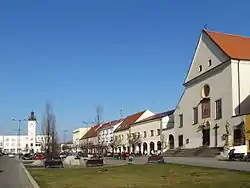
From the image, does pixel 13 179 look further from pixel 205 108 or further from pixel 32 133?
pixel 32 133

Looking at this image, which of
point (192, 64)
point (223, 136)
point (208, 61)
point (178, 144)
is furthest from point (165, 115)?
point (223, 136)

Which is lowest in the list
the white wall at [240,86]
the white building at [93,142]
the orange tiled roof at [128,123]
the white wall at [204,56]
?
the white building at [93,142]

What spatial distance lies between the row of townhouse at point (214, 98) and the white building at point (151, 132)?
876 mm

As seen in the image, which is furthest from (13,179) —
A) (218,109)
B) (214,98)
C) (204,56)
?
(204,56)

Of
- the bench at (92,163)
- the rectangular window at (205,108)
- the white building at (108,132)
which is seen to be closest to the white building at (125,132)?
the white building at (108,132)

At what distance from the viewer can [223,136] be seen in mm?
65500

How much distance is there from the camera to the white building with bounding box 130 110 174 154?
326 feet

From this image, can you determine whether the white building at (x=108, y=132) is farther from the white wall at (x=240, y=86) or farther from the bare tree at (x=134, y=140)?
the white wall at (x=240, y=86)

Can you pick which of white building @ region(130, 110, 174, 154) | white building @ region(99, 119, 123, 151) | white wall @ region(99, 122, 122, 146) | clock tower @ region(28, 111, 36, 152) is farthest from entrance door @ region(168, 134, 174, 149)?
clock tower @ region(28, 111, 36, 152)

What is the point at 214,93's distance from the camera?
71000 mm

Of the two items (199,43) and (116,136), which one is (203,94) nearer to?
(199,43)

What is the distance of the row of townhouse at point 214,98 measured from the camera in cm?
6425

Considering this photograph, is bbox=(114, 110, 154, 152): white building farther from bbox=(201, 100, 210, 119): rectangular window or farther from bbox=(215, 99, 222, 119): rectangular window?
bbox=(215, 99, 222, 119): rectangular window

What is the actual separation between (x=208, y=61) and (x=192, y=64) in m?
6.91
